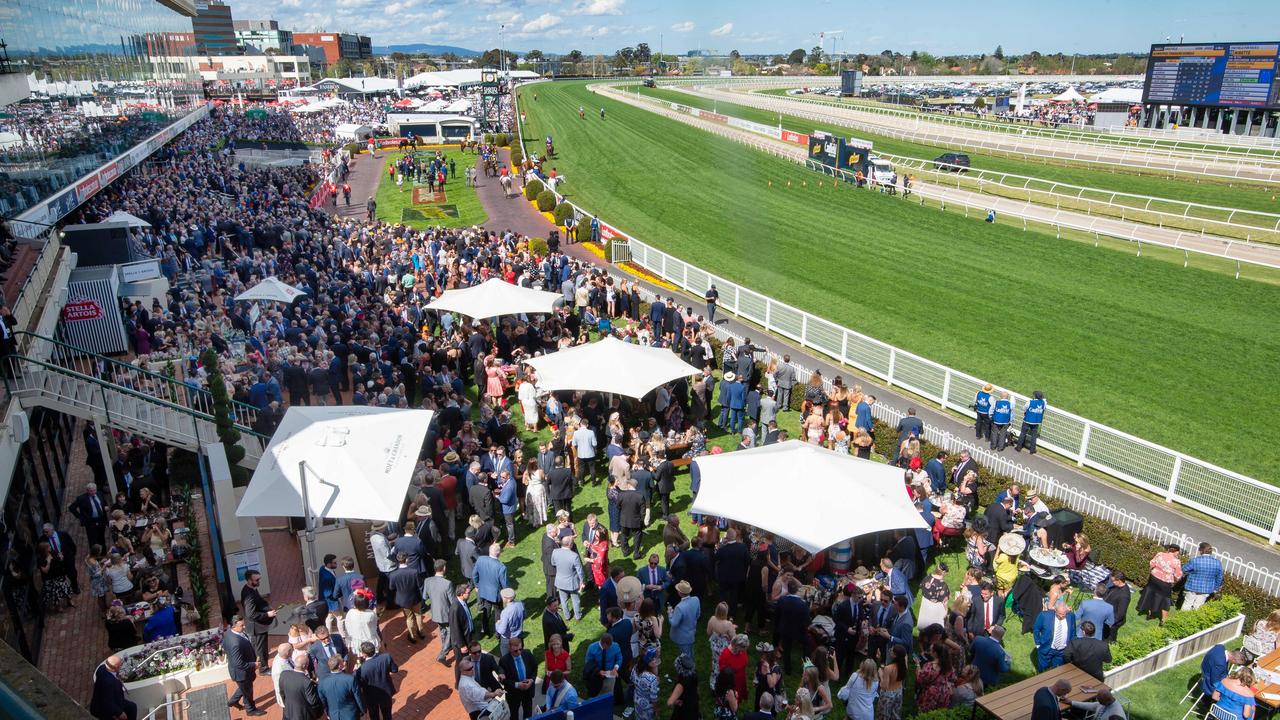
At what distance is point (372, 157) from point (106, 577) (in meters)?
47.5

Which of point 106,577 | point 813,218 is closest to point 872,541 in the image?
point 106,577

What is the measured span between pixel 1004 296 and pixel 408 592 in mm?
18350

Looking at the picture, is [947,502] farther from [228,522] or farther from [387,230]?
[387,230]

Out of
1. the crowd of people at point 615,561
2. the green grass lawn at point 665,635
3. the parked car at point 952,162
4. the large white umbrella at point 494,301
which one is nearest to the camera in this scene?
the crowd of people at point 615,561

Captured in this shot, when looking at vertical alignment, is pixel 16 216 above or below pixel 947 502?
above

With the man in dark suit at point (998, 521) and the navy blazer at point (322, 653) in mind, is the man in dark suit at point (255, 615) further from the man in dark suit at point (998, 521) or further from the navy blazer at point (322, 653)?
the man in dark suit at point (998, 521)

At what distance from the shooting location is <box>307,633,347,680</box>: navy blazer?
7352 mm

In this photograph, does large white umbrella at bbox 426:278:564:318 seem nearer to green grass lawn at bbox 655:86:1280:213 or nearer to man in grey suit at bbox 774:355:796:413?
man in grey suit at bbox 774:355:796:413

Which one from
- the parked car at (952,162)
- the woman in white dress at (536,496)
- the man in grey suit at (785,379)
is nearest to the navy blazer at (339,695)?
the woman in white dress at (536,496)

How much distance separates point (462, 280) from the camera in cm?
2064

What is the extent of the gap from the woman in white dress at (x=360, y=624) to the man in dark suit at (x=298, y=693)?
693 millimetres

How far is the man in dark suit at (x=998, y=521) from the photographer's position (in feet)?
32.3

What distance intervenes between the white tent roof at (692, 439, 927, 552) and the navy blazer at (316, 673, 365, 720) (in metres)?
3.94

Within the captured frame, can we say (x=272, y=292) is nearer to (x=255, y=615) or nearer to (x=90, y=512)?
(x=90, y=512)
